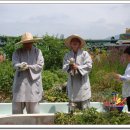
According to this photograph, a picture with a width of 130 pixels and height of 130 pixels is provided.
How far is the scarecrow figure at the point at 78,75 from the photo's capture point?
7383mm

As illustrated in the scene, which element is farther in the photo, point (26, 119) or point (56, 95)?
point (56, 95)

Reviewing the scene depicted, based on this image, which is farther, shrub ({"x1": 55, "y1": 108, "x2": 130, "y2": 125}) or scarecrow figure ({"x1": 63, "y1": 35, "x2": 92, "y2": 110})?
scarecrow figure ({"x1": 63, "y1": 35, "x2": 92, "y2": 110})

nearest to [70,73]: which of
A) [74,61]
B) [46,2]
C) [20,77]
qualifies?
[74,61]

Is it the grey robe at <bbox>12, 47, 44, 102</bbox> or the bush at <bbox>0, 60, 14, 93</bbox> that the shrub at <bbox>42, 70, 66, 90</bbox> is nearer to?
the bush at <bbox>0, 60, 14, 93</bbox>

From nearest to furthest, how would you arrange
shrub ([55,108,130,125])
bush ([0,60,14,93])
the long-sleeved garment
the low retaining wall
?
shrub ([55,108,130,125]) → the low retaining wall → the long-sleeved garment → bush ([0,60,14,93])

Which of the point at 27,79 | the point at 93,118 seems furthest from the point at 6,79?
the point at 93,118

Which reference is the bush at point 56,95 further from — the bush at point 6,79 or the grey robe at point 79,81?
the grey robe at point 79,81

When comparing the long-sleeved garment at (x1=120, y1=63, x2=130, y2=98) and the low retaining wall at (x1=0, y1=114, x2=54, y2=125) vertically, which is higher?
the long-sleeved garment at (x1=120, y1=63, x2=130, y2=98)

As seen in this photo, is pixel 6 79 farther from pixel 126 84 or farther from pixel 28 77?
pixel 126 84

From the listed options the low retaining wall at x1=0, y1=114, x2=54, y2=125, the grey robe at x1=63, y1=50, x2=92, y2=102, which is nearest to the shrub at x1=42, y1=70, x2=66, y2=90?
the grey robe at x1=63, y1=50, x2=92, y2=102

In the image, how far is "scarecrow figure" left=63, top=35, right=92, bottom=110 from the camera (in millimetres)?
7383

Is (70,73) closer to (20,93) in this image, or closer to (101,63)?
(20,93)

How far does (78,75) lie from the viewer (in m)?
7.43

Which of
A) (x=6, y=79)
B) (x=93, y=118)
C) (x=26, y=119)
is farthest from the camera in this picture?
(x=6, y=79)
